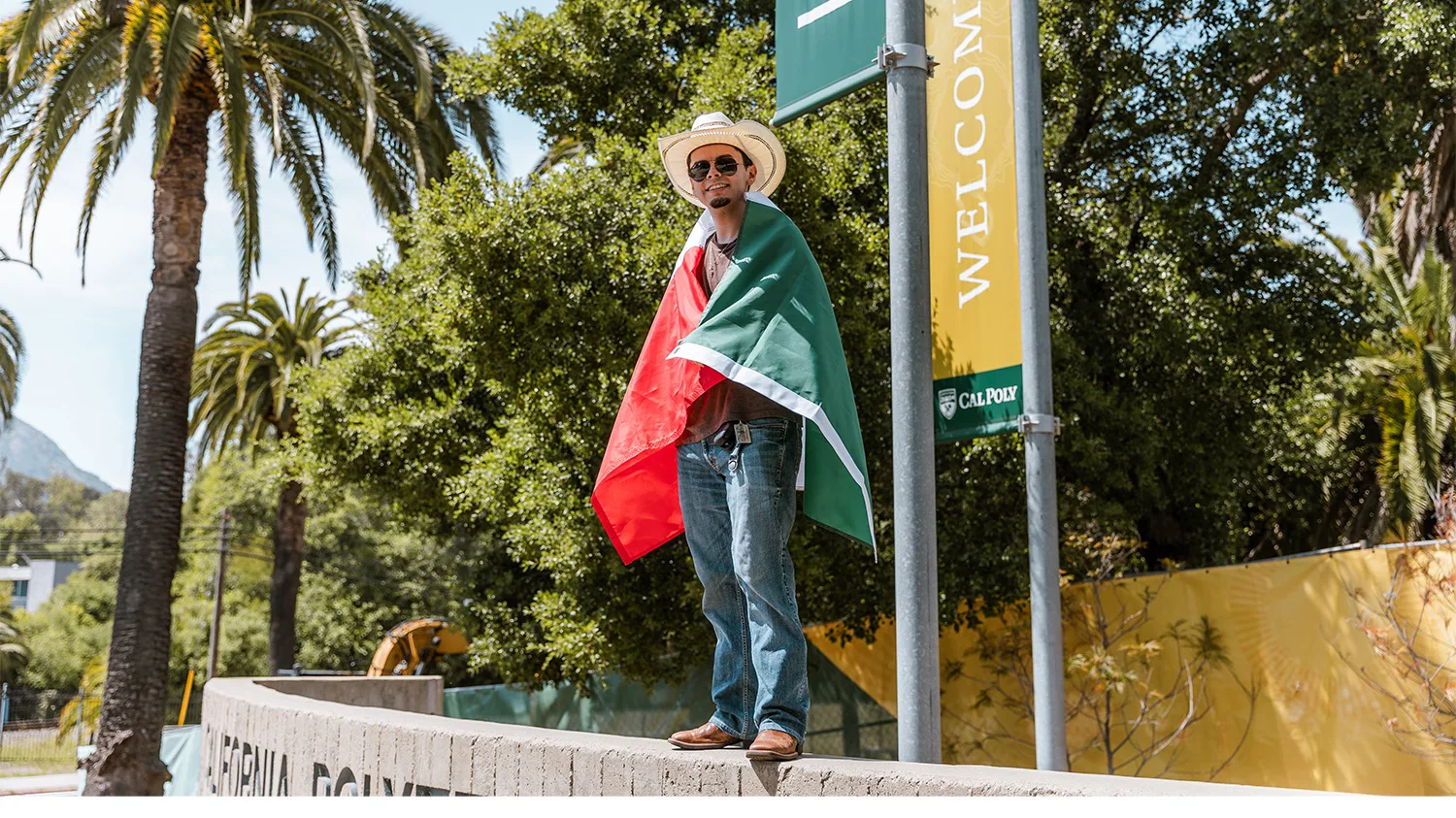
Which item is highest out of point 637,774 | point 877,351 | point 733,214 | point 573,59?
point 573,59

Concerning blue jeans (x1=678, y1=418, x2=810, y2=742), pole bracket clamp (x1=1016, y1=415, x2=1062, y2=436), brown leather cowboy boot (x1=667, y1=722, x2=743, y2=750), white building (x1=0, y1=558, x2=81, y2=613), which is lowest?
brown leather cowboy boot (x1=667, y1=722, x2=743, y2=750)

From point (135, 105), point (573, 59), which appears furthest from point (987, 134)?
point (135, 105)

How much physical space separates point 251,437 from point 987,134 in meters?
18.4

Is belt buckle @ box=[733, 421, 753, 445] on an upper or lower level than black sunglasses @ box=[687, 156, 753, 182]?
lower

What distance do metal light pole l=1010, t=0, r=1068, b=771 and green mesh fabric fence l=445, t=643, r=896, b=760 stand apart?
525cm

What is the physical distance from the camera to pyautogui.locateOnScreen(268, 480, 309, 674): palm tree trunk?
69.7ft

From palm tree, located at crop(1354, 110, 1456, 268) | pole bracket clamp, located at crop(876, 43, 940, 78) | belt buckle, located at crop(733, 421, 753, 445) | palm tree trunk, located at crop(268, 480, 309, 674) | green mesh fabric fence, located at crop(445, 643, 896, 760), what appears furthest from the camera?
palm tree trunk, located at crop(268, 480, 309, 674)

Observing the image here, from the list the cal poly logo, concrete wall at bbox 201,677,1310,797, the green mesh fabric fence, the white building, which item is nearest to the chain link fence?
the green mesh fabric fence

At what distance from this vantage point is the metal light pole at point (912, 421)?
3670 mm

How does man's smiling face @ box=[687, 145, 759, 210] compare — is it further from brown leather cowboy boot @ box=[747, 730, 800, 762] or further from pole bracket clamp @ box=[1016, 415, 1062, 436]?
pole bracket clamp @ box=[1016, 415, 1062, 436]

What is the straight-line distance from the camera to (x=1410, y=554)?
8.66 meters

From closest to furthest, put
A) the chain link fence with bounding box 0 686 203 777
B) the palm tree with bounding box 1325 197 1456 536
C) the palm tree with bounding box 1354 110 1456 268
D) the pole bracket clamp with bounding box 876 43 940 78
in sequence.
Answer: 1. the pole bracket clamp with bounding box 876 43 940 78
2. the palm tree with bounding box 1325 197 1456 536
3. the palm tree with bounding box 1354 110 1456 268
4. the chain link fence with bounding box 0 686 203 777

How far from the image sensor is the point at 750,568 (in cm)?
313

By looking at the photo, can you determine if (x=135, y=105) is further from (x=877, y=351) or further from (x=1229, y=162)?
(x=1229, y=162)
